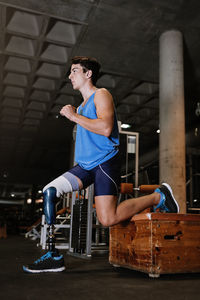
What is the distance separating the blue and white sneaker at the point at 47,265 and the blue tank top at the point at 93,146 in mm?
646

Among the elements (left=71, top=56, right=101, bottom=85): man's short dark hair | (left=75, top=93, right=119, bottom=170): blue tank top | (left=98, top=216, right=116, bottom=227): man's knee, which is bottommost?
(left=98, top=216, right=116, bottom=227): man's knee

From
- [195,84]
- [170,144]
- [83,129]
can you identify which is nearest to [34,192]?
[195,84]

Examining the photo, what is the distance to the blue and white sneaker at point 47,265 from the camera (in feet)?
6.48

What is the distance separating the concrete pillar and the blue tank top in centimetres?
312

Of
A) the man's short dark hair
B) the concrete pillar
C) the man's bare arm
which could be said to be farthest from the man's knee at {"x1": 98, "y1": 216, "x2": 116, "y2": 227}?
the concrete pillar

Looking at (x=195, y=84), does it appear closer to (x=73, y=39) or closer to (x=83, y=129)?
(x=73, y=39)

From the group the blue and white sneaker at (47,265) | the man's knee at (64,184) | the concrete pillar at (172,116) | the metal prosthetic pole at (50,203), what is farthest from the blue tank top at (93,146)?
the concrete pillar at (172,116)

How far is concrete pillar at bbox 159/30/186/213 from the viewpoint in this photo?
5008 millimetres

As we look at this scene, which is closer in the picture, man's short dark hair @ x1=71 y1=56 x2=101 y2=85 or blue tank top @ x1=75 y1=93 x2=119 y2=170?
blue tank top @ x1=75 y1=93 x2=119 y2=170

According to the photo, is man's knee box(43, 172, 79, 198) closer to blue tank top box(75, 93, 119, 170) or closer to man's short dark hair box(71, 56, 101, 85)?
blue tank top box(75, 93, 119, 170)

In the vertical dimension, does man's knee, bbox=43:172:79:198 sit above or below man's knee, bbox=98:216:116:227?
above

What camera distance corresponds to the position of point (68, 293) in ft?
4.71

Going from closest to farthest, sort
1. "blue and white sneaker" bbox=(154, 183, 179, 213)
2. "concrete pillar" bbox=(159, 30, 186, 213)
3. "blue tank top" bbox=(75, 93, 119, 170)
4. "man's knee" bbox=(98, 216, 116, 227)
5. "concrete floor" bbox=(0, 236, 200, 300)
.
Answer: "concrete floor" bbox=(0, 236, 200, 300) → "man's knee" bbox=(98, 216, 116, 227) → "blue tank top" bbox=(75, 93, 119, 170) → "blue and white sneaker" bbox=(154, 183, 179, 213) → "concrete pillar" bbox=(159, 30, 186, 213)

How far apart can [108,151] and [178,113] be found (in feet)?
11.7
